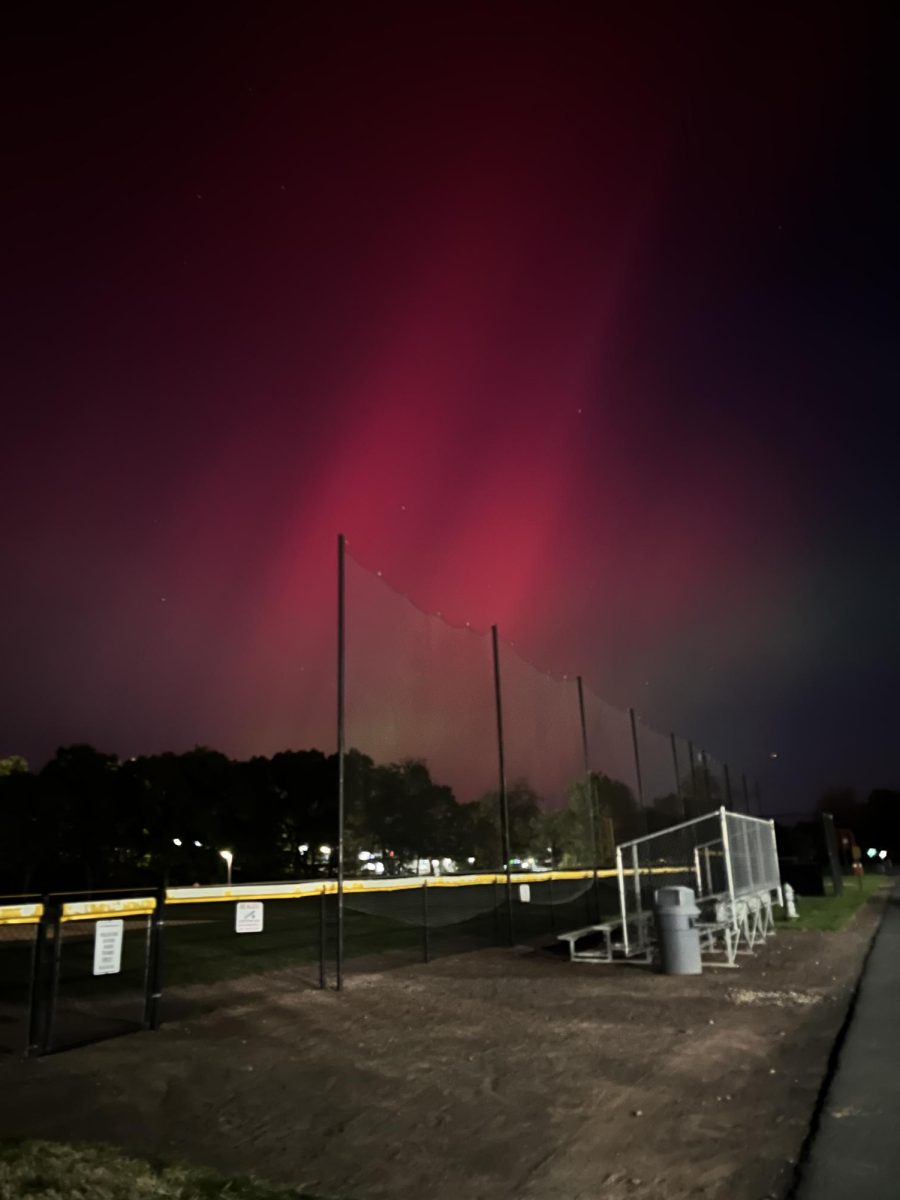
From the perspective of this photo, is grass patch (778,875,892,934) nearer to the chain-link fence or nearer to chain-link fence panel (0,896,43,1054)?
the chain-link fence

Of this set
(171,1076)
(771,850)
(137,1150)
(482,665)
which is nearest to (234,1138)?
(137,1150)

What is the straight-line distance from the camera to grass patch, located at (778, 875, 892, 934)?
18500mm

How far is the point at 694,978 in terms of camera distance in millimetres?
11305

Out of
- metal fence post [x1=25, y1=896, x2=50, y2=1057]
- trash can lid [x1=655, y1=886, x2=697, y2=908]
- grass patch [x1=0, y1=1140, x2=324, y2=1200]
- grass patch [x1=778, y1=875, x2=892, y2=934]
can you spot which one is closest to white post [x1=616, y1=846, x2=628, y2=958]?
trash can lid [x1=655, y1=886, x2=697, y2=908]

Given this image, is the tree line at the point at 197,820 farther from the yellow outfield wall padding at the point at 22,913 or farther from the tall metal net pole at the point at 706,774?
the yellow outfield wall padding at the point at 22,913

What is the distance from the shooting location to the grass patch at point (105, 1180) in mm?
4133

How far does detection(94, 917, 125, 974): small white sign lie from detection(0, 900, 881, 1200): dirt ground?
656 millimetres

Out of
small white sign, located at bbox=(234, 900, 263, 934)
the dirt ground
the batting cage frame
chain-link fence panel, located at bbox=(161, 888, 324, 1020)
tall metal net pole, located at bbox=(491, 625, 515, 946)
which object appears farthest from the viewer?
tall metal net pole, located at bbox=(491, 625, 515, 946)

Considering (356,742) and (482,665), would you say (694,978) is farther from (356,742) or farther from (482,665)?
(482,665)

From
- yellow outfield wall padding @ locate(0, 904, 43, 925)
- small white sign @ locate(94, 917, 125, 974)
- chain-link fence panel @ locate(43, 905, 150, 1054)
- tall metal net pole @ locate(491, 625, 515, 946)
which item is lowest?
chain-link fence panel @ locate(43, 905, 150, 1054)

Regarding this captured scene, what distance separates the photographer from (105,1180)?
432cm

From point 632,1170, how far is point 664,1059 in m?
2.61

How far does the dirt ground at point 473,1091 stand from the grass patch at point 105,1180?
297mm

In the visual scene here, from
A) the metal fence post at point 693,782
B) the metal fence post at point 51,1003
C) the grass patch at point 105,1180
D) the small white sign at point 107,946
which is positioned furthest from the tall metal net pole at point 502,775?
the metal fence post at point 693,782
